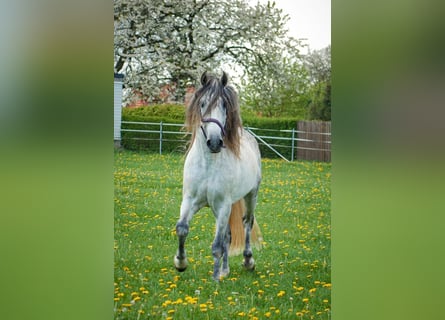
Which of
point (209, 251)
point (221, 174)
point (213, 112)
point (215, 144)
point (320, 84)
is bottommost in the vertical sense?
point (209, 251)

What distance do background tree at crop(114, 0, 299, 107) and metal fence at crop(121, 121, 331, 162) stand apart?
0.59 feet

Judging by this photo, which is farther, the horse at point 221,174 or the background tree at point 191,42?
the background tree at point 191,42

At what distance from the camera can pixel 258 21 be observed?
138 inches

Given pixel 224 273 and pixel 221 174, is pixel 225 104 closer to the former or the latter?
pixel 221 174

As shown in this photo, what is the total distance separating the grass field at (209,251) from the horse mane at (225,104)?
0.84 feet

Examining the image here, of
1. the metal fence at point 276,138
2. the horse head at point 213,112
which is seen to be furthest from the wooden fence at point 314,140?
the horse head at point 213,112

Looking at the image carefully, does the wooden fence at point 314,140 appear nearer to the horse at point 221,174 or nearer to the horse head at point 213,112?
the horse at point 221,174

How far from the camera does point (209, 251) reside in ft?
11.3

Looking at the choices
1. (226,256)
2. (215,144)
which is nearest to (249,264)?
(226,256)

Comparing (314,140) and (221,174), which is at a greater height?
(314,140)

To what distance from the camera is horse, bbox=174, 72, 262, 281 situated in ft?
10.9

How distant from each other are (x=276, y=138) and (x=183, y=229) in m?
0.75

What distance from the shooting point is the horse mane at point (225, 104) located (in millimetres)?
3340
